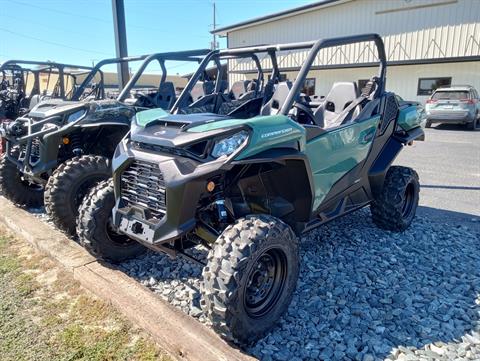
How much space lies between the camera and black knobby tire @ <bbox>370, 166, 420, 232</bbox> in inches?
171

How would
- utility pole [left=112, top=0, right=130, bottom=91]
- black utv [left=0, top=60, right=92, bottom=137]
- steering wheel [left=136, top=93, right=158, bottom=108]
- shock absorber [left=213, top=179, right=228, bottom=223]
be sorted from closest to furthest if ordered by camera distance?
1. shock absorber [left=213, top=179, right=228, bottom=223]
2. steering wheel [left=136, top=93, right=158, bottom=108]
3. utility pole [left=112, top=0, right=130, bottom=91]
4. black utv [left=0, top=60, right=92, bottom=137]

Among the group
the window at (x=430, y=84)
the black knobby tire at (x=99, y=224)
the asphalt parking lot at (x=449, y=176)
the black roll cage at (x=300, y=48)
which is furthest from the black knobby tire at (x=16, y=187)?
the window at (x=430, y=84)

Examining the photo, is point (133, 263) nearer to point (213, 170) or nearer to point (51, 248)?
point (51, 248)

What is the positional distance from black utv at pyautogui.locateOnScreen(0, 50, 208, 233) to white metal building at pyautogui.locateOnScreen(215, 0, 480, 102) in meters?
14.6

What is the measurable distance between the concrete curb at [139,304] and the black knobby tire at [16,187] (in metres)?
1.23

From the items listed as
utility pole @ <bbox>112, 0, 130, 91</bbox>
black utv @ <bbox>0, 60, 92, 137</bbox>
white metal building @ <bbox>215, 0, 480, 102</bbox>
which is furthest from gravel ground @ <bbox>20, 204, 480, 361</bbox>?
white metal building @ <bbox>215, 0, 480, 102</bbox>

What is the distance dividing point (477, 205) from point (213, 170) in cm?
475

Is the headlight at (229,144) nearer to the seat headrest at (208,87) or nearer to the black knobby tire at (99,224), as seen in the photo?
the black knobby tire at (99,224)

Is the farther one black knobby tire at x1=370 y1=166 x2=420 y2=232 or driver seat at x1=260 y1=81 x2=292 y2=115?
black knobby tire at x1=370 y1=166 x2=420 y2=232

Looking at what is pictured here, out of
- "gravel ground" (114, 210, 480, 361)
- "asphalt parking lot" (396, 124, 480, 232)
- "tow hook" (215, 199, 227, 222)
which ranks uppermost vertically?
"tow hook" (215, 199, 227, 222)

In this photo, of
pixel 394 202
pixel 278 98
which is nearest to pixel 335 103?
pixel 278 98

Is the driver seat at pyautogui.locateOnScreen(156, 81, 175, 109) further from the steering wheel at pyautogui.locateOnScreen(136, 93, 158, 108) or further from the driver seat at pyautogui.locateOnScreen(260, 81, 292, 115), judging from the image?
the driver seat at pyautogui.locateOnScreen(260, 81, 292, 115)

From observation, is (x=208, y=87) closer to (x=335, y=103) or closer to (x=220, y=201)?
(x=335, y=103)

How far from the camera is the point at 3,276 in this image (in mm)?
3559
